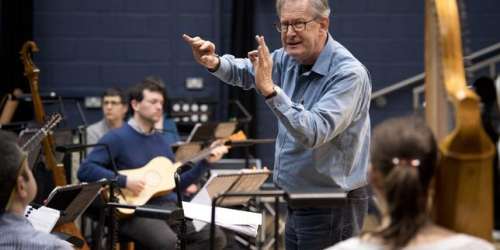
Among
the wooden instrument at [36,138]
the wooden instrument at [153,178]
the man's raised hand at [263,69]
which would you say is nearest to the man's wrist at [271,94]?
the man's raised hand at [263,69]

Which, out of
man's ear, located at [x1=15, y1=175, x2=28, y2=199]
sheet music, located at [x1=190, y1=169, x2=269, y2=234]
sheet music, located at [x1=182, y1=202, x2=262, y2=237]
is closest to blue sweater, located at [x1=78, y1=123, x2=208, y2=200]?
sheet music, located at [x1=190, y1=169, x2=269, y2=234]

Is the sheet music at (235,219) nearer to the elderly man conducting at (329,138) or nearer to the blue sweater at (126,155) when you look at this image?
the elderly man conducting at (329,138)

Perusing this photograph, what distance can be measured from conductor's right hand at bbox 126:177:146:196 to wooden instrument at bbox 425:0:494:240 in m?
3.68

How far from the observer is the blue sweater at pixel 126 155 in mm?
5500

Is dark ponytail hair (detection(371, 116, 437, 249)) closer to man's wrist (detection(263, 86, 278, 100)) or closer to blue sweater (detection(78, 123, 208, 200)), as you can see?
man's wrist (detection(263, 86, 278, 100))

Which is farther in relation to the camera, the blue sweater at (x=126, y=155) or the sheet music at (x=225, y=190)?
the blue sweater at (x=126, y=155)

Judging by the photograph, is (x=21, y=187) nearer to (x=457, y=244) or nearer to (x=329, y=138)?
(x=329, y=138)

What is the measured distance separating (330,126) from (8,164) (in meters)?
0.99

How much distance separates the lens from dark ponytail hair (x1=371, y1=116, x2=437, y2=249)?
5.99ft

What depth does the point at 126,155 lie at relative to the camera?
5.65 meters

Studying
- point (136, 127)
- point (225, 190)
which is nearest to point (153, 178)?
point (136, 127)

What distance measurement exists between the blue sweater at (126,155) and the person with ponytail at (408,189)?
12.1 feet

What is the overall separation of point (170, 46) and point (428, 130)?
20.8 feet

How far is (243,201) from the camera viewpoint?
527 cm
